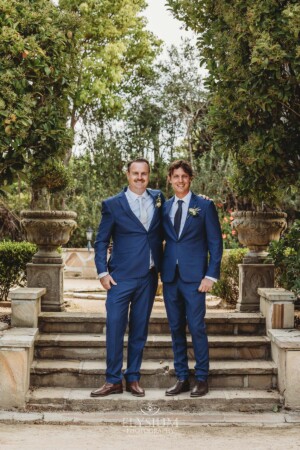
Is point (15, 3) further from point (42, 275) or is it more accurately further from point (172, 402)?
point (172, 402)

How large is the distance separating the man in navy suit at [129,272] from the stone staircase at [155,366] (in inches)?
10.1

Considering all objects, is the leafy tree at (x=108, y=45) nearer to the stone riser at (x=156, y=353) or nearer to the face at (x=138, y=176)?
the stone riser at (x=156, y=353)

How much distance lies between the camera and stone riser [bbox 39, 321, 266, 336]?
21.2 feet

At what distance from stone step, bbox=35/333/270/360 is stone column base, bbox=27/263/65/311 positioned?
880 mm

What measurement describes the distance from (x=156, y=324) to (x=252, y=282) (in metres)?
1.30

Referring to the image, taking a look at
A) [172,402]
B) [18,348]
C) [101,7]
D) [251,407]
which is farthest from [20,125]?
[101,7]

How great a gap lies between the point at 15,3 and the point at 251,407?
4.18 metres

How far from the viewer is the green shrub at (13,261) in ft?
28.4

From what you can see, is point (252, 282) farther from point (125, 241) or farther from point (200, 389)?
point (125, 241)

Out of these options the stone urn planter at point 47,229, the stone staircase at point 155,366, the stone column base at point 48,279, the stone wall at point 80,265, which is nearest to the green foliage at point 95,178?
the stone wall at point 80,265

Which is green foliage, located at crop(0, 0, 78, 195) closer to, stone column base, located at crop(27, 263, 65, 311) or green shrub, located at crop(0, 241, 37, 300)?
stone column base, located at crop(27, 263, 65, 311)

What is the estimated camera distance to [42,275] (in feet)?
23.1

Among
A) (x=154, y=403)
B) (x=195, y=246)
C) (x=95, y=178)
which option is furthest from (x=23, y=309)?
(x=95, y=178)

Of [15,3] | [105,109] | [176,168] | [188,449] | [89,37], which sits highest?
[89,37]
